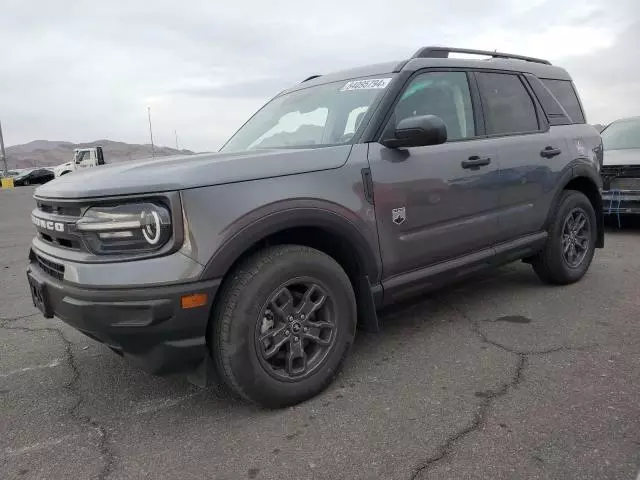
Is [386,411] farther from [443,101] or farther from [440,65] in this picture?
[440,65]

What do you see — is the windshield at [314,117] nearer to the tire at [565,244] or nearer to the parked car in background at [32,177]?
the tire at [565,244]

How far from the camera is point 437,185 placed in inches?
133

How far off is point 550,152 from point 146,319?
3484 millimetres

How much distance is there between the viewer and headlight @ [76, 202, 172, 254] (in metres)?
2.37

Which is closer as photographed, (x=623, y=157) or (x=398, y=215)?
(x=398, y=215)

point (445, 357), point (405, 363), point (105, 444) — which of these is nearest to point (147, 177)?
point (105, 444)

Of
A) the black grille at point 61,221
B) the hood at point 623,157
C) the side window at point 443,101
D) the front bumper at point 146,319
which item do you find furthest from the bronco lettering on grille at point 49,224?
the hood at point 623,157

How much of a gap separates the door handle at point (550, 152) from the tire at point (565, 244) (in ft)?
1.29

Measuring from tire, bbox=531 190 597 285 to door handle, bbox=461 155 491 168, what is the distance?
3.73ft

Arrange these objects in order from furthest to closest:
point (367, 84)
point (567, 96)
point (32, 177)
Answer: point (32, 177) < point (567, 96) < point (367, 84)

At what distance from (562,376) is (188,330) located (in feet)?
6.87

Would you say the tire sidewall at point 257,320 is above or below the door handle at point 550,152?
below

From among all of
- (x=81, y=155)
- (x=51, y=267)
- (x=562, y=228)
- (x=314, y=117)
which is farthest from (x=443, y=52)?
(x=81, y=155)

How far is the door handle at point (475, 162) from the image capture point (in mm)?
3586
